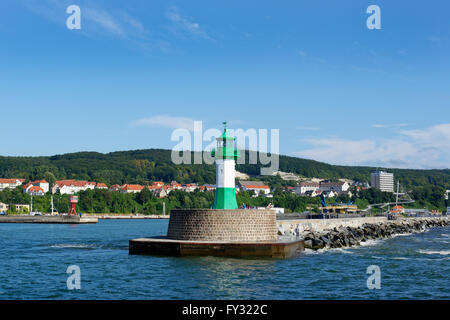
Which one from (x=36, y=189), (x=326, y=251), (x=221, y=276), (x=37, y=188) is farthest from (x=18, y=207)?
(x=221, y=276)

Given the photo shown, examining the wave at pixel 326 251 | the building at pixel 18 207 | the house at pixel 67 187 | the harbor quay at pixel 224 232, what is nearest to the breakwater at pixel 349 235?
the harbor quay at pixel 224 232

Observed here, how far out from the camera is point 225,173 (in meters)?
32.2

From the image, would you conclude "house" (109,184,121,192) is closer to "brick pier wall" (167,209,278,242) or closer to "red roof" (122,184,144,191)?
"red roof" (122,184,144,191)

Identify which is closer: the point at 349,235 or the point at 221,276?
the point at 221,276

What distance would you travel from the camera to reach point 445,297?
19.0m

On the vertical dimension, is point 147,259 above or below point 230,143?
below

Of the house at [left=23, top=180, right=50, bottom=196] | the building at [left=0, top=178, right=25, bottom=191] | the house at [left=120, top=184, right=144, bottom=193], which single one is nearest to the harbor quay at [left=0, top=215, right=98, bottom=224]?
the house at [left=23, top=180, right=50, bottom=196]

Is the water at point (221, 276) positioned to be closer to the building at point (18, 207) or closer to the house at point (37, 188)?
the building at point (18, 207)

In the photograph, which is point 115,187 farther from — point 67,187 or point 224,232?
point 224,232

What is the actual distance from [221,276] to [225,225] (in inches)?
295
